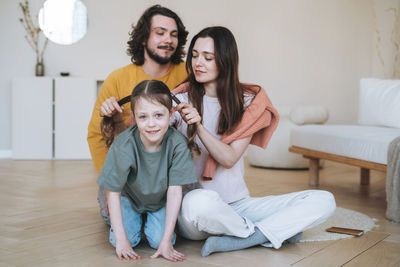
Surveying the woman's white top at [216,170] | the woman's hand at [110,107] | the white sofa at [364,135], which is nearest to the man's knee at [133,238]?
the woman's white top at [216,170]

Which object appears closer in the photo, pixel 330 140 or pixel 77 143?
pixel 330 140

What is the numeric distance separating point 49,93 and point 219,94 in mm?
3201

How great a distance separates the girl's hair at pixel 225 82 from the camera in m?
1.98

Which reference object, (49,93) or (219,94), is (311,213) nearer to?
(219,94)

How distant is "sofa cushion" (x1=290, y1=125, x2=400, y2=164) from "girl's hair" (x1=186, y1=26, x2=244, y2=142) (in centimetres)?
116

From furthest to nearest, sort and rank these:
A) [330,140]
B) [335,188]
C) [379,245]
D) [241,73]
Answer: [241,73] < [335,188] < [330,140] < [379,245]

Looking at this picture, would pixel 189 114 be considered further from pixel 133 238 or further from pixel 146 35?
pixel 146 35

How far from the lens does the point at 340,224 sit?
7.79 feet

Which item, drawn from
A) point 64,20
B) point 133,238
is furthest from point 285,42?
point 133,238

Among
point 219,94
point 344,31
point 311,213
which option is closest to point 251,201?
point 311,213

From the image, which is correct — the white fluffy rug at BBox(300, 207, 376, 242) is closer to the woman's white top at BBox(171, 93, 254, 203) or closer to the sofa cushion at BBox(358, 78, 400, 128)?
the woman's white top at BBox(171, 93, 254, 203)

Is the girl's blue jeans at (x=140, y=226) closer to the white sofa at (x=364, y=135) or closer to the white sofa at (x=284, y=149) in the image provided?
the white sofa at (x=364, y=135)

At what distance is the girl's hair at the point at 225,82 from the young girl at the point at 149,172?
23 centimetres

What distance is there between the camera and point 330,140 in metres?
3.24
